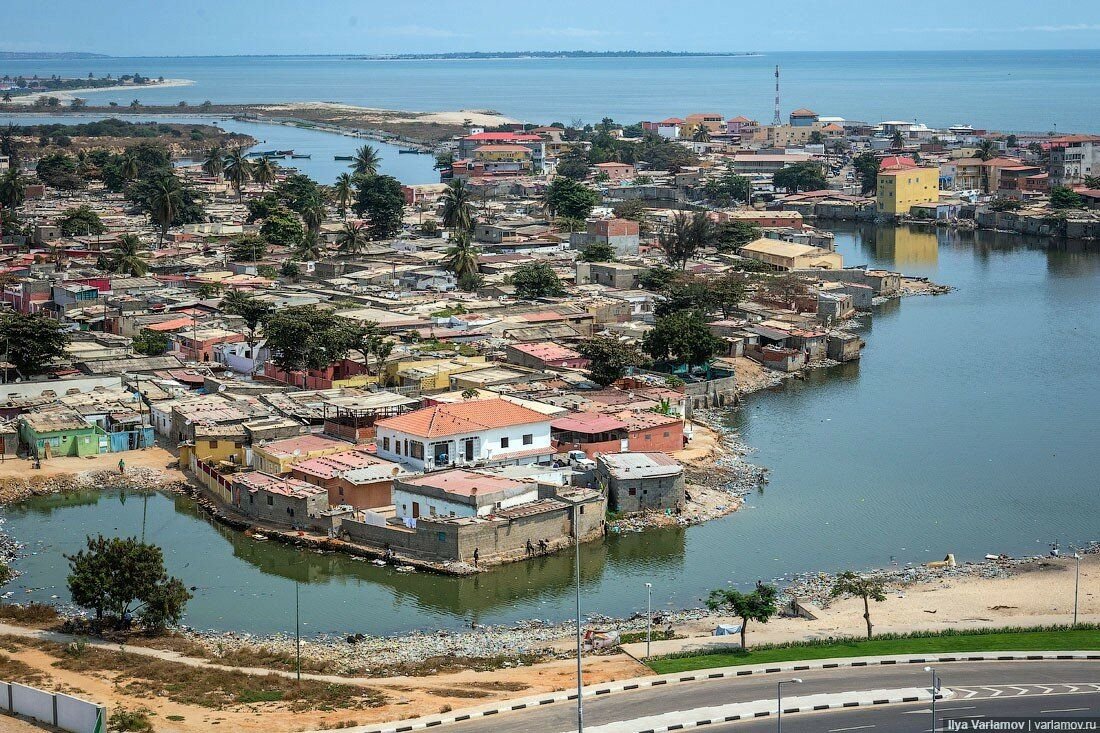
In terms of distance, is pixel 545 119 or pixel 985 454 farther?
pixel 545 119

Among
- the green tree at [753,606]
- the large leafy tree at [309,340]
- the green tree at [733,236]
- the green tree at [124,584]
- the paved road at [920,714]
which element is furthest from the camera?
the green tree at [733,236]

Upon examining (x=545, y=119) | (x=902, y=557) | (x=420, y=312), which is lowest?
(x=902, y=557)

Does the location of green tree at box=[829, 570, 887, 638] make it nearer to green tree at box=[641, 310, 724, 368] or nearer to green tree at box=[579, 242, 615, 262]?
green tree at box=[641, 310, 724, 368]

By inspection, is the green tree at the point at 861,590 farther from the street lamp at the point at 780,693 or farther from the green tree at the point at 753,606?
the street lamp at the point at 780,693

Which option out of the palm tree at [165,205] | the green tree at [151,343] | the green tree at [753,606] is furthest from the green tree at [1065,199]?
the green tree at [753,606]

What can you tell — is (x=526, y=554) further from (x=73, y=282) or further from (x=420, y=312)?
(x=73, y=282)

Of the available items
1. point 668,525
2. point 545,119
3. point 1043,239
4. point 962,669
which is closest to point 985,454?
point 668,525

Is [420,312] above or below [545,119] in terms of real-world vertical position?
below
